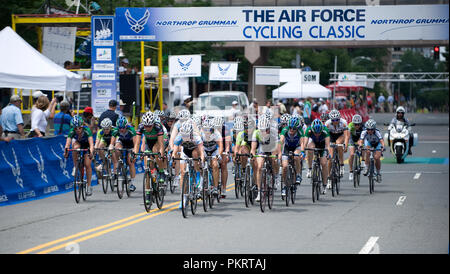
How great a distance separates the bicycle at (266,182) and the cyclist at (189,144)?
45.2 inches

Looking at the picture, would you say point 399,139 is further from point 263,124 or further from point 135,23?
point 263,124

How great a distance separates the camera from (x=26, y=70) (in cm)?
1975

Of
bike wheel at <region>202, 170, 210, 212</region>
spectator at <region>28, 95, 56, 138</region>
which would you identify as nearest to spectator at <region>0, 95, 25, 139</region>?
spectator at <region>28, 95, 56, 138</region>

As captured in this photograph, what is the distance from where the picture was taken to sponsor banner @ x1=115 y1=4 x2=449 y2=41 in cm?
2555

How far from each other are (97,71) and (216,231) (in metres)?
13.7

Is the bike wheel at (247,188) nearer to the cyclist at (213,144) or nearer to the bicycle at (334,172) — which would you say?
the cyclist at (213,144)

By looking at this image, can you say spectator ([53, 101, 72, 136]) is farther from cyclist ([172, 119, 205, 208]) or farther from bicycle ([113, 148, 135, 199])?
cyclist ([172, 119, 205, 208])

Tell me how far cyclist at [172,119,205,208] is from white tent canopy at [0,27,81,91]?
662 centimetres

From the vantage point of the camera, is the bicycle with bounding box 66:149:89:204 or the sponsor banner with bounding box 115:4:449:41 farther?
the sponsor banner with bounding box 115:4:449:41

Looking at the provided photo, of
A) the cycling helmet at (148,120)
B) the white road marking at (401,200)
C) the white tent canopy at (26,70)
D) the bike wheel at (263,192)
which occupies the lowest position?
the white road marking at (401,200)

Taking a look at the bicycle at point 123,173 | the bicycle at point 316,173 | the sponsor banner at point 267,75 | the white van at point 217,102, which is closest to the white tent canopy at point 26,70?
the bicycle at point 123,173

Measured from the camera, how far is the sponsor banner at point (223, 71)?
31.7 meters

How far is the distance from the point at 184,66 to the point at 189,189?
15514 mm

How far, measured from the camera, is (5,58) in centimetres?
1980
